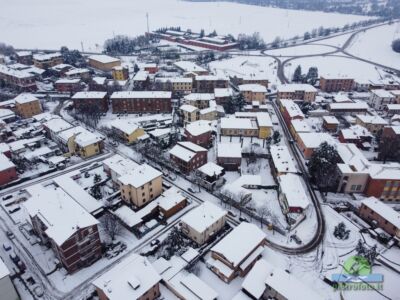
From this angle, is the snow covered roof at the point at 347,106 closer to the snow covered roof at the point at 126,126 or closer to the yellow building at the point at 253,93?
the yellow building at the point at 253,93

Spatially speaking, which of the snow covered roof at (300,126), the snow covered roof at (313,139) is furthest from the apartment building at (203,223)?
the snow covered roof at (300,126)

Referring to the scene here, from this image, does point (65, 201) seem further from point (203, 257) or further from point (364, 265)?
point (364, 265)

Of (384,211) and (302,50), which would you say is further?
(302,50)

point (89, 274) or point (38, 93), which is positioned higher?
point (38, 93)

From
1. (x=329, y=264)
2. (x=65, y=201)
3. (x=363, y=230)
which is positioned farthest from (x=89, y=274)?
(x=363, y=230)

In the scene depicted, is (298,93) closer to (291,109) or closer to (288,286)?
(291,109)

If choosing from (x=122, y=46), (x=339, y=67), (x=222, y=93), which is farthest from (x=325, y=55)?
(x=122, y=46)
